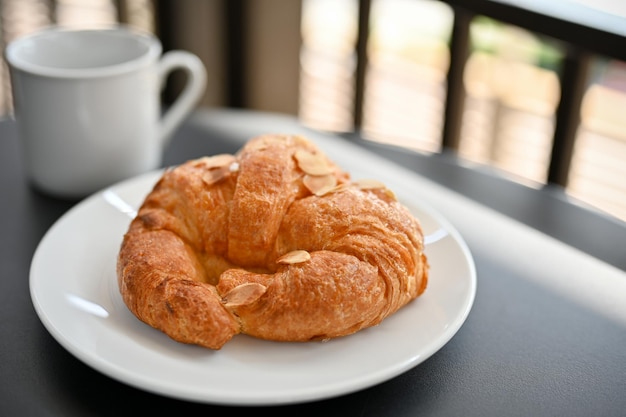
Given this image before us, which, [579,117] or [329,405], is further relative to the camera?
[579,117]

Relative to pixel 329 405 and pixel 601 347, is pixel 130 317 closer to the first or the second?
pixel 329 405

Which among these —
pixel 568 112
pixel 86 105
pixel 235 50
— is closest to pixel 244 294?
pixel 86 105

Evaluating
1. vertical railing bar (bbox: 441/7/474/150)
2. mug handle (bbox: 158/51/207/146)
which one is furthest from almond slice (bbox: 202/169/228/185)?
vertical railing bar (bbox: 441/7/474/150)

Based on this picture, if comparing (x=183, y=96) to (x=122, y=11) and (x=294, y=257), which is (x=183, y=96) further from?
(x=122, y=11)

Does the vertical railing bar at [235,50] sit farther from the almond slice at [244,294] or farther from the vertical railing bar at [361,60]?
the almond slice at [244,294]

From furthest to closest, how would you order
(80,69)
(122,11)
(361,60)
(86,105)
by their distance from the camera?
(122,11) < (361,60) < (80,69) < (86,105)

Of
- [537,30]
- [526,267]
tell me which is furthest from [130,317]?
[537,30]

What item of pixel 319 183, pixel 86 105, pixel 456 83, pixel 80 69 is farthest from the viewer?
pixel 456 83

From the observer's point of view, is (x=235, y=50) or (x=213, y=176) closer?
(x=213, y=176)
